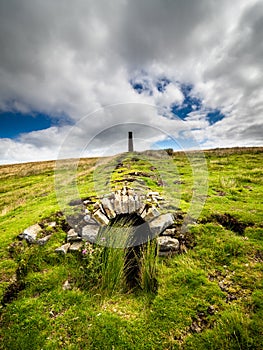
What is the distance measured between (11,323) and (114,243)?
10.2 feet

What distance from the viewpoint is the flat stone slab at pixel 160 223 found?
6.43 m

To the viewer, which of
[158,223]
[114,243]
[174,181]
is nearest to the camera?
[114,243]

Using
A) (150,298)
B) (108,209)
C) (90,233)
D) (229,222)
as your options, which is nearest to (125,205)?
(108,209)

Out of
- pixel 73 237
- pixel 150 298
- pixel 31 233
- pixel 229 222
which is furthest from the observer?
pixel 229 222

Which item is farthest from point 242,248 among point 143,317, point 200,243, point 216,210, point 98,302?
point 98,302

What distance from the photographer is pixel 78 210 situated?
755 centimetres

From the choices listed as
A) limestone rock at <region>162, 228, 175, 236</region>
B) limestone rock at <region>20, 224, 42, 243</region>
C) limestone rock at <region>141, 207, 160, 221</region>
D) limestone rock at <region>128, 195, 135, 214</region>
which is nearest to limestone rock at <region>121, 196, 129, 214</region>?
limestone rock at <region>128, 195, 135, 214</region>

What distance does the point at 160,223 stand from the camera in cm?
654

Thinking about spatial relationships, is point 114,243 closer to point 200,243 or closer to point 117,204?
point 117,204

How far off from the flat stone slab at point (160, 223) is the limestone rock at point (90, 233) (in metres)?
1.91

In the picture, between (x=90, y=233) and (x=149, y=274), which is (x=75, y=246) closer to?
(x=90, y=233)

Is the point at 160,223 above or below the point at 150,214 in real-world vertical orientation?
below


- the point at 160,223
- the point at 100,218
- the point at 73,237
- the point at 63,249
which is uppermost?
the point at 100,218

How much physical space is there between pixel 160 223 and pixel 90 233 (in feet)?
8.05
